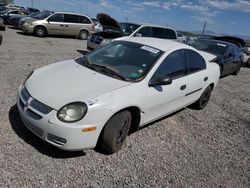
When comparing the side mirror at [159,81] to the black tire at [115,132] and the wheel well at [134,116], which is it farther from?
the black tire at [115,132]

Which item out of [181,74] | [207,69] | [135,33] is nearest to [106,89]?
[181,74]

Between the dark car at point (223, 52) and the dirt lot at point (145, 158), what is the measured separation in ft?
13.9

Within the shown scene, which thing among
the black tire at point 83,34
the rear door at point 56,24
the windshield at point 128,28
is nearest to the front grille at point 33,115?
the windshield at point 128,28

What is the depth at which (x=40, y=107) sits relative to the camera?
3.00 metres

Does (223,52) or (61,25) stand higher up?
(223,52)

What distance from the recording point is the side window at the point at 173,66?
3.89 meters

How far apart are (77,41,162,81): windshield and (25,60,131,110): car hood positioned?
17 centimetres

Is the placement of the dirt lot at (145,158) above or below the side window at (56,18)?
below

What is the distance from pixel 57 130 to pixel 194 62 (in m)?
3.06

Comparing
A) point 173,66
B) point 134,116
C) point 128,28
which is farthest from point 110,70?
point 128,28

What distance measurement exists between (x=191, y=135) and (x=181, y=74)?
1107mm

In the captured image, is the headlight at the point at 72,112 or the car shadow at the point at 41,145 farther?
the car shadow at the point at 41,145

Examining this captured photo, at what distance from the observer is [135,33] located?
10555mm

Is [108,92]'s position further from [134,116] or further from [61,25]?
[61,25]
